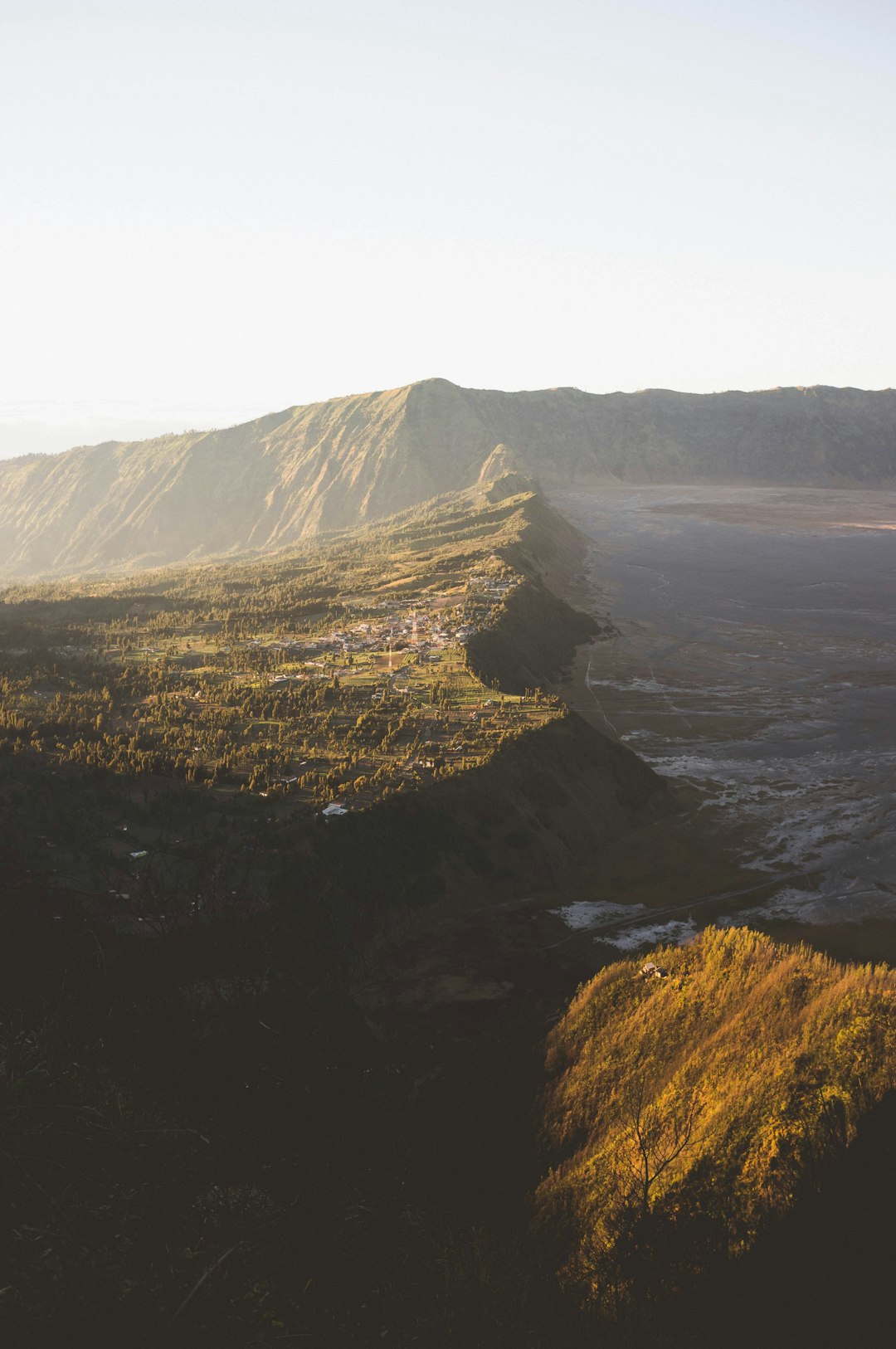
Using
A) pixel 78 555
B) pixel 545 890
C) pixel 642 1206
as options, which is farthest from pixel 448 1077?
pixel 78 555

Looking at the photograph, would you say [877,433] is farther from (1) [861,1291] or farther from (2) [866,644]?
(1) [861,1291]

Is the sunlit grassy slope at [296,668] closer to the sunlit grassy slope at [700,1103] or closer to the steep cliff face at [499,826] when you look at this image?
the steep cliff face at [499,826]

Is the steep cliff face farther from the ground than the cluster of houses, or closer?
closer

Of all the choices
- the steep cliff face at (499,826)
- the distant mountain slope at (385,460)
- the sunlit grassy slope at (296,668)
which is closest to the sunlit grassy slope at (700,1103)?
the steep cliff face at (499,826)

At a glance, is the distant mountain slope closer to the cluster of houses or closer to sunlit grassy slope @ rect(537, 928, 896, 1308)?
the cluster of houses

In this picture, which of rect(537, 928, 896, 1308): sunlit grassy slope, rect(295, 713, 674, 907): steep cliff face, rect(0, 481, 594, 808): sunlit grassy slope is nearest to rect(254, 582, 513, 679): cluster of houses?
rect(0, 481, 594, 808): sunlit grassy slope

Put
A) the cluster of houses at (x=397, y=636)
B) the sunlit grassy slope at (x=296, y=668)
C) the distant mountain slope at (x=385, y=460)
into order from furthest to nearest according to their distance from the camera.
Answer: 1. the distant mountain slope at (x=385, y=460)
2. the cluster of houses at (x=397, y=636)
3. the sunlit grassy slope at (x=296, y=668)

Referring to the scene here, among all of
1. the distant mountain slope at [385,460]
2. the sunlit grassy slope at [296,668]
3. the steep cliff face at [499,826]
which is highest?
the distant mountain slope at [385,460]
